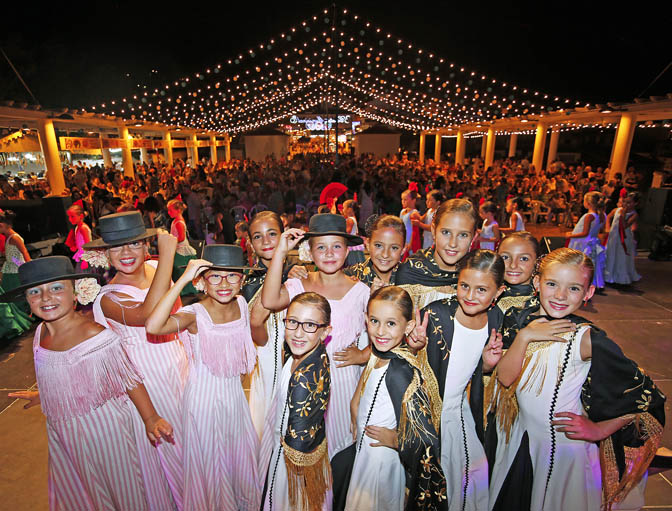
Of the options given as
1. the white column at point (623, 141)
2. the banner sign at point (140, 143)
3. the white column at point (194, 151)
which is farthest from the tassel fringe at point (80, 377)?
the white column at point (194, 151)

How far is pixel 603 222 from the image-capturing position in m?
7.30

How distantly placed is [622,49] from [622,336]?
455 inches

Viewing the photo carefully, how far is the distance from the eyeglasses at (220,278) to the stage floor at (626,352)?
2.19 metres

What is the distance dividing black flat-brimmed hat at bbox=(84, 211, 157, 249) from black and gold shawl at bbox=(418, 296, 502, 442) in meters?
1.91

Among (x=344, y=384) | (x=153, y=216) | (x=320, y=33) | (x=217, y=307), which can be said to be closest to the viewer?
(x=217, y=307)

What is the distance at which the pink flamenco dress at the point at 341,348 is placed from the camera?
99.1 inches

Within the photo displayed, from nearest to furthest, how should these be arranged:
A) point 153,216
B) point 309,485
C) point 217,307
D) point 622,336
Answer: point 309,485
point 217,307
point 622,336
point 153,216

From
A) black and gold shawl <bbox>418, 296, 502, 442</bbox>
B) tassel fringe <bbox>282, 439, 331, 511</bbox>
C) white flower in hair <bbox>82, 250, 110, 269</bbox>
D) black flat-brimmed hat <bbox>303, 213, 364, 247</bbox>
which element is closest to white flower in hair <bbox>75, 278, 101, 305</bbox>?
white flower in hair <bbox>82, 250, 110, 269</bbox>

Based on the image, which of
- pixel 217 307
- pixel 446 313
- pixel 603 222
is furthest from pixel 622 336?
pixel 217 307

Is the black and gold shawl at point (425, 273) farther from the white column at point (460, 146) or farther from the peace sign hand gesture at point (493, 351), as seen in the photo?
the white column at point (460, 146)

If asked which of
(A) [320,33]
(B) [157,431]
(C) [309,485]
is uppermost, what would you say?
(A) [320,33]

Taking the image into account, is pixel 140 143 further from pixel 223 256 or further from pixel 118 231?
pixel 223 256

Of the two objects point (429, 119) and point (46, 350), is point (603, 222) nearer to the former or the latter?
point (46, 350)

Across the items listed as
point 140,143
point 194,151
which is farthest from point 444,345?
point 194,151
